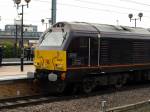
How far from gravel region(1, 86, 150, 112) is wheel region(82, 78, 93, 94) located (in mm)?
654

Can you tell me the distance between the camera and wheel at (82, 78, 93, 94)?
18.6 meters

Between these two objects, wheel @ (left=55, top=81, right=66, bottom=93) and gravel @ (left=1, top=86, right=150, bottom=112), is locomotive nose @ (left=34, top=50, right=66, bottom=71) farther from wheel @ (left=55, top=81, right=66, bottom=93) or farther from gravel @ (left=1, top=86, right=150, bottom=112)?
gravel @ (left=1, top=86, right=150, bottom=112)

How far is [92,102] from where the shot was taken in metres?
16.4

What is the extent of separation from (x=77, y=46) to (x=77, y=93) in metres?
2.42

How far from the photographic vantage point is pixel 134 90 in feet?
67.1

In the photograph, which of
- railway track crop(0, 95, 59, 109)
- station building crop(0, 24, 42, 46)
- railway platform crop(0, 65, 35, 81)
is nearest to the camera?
railway track crop(0, 95, 59, 109)

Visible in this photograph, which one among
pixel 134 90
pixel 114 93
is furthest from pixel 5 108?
pixel 134 90

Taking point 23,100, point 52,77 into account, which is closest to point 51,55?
Result: point 52,77

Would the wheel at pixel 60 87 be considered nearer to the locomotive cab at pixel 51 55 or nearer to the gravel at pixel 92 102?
the locomotive cab at pixel 51 55

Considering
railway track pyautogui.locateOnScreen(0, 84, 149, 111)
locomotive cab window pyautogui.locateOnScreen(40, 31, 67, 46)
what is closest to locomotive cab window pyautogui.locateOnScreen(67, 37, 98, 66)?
locomotive cab window pyautogui.locateOnScreen(40, 31, 67, 46)

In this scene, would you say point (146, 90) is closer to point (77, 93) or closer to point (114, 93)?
point (114, 93)

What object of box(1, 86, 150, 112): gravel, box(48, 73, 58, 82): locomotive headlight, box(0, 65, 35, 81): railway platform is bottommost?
box(1, 86, 150, 112): gravel

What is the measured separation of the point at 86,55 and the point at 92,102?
2.66 meters

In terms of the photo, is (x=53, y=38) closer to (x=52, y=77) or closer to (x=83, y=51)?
(x=83, y=51)
